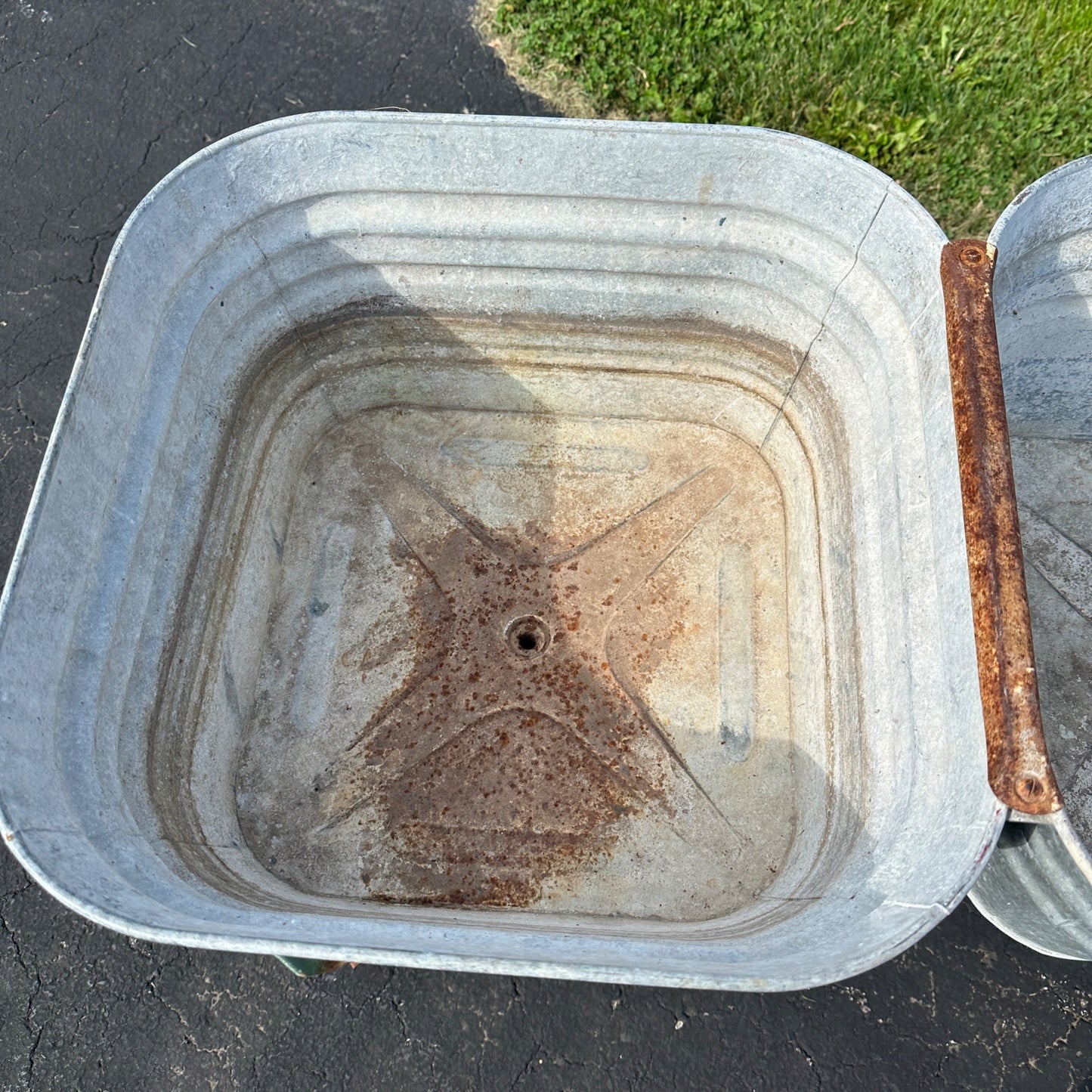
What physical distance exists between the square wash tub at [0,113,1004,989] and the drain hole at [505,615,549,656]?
0.4 inches

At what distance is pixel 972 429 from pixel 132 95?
287 centimetres

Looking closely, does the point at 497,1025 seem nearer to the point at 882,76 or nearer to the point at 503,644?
the point at 503,644

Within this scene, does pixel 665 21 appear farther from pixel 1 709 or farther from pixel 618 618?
pixel 1 709

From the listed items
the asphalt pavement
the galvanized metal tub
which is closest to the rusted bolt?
the galvanized metal tub

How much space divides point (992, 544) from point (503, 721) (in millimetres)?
1184

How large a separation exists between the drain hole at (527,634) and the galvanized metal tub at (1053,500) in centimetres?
109

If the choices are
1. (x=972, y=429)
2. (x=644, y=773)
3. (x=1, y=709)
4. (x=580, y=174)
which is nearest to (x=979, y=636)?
(x=972, y=429)

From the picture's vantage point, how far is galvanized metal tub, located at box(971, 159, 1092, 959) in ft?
4.41

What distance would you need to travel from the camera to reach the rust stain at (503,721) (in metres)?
1.82

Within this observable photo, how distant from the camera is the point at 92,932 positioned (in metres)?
1.95

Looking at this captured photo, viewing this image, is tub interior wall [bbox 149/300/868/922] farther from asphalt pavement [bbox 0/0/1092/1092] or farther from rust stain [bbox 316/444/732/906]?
asphalt pavement [bbox 0/0/1092/1092]

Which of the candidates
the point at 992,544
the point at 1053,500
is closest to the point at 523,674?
the point at 992,544

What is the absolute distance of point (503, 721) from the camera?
6.37ft

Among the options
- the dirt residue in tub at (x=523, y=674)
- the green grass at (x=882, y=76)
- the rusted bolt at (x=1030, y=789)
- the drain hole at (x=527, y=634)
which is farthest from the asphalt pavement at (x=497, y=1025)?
the green grass at (x=882, y=76)
